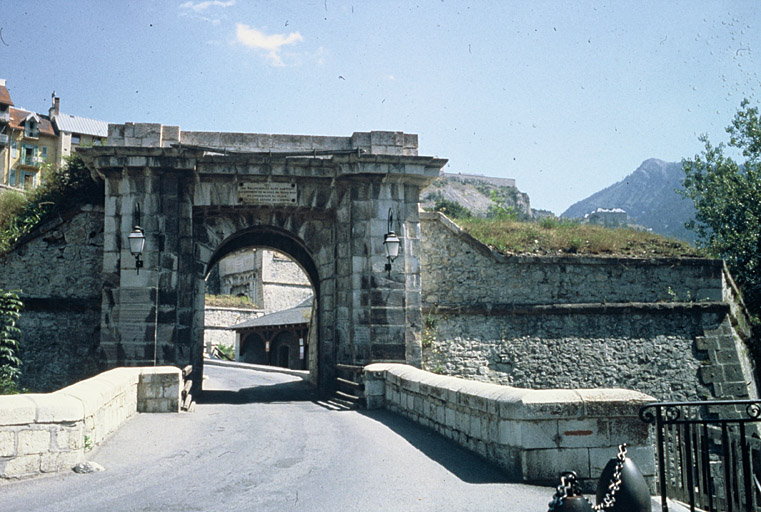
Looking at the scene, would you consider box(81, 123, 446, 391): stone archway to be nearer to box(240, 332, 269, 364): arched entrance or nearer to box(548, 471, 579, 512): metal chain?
box(548, 471, 579, 512): metal chain

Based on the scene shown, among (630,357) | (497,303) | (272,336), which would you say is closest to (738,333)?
(630,357)

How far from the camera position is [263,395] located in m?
15.9

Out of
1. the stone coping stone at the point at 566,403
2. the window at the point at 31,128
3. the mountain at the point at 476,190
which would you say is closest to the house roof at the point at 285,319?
the stone coping stone at the point at 566,403

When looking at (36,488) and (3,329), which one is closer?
(36,488)

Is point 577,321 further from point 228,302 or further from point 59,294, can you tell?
point 228,302

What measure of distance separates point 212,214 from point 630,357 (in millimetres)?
11373

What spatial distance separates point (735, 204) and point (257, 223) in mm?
17760

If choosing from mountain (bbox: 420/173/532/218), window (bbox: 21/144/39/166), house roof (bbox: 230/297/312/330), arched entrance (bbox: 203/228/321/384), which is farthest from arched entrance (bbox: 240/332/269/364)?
mountain (bbox: 420/173/532/218)

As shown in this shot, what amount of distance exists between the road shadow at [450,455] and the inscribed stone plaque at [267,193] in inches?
265

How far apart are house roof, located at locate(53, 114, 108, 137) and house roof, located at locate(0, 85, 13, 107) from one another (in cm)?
852

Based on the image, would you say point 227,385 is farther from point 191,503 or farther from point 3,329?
point 191,503

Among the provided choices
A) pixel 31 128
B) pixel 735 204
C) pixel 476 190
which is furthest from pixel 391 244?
pixel 476 190

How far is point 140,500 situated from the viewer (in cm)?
554

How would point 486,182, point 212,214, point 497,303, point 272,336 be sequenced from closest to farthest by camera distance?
point 212,214
point 497,303
point 272,336
point 486,182
